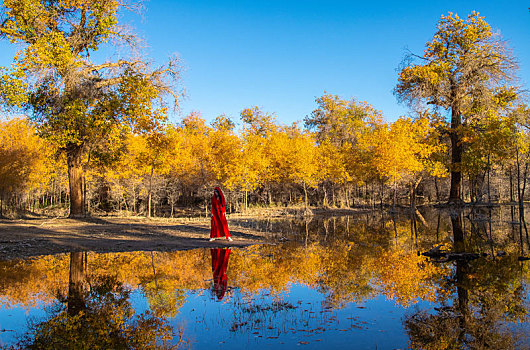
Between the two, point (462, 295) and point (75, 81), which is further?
point (75, 81)

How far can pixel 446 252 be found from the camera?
1259cm

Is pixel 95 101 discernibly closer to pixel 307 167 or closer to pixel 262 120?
pixel 307 167

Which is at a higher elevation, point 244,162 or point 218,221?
point 244,162

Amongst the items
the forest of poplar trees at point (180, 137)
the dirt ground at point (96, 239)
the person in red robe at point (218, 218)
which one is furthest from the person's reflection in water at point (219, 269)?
the forest of poplar trees at point (180, 137)

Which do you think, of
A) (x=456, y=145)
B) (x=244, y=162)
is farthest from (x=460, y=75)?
(x=244, y=162)

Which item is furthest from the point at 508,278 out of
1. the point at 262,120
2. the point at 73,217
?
the point at 262,120

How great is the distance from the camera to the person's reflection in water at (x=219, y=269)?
8281 millimetres

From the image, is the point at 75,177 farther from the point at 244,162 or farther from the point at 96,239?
the point at 244,162

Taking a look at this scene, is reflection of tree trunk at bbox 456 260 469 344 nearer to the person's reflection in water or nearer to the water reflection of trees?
the water reflection of trees

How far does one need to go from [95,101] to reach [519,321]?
838 inches

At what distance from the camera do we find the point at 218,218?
1543cm

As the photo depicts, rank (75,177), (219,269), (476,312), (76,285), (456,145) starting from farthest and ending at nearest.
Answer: (456,145), (75,177), (219,269), (76,285), (476,312)

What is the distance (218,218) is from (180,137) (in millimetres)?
23652

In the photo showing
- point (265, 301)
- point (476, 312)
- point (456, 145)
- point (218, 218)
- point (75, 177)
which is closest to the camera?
point (476, 312)
